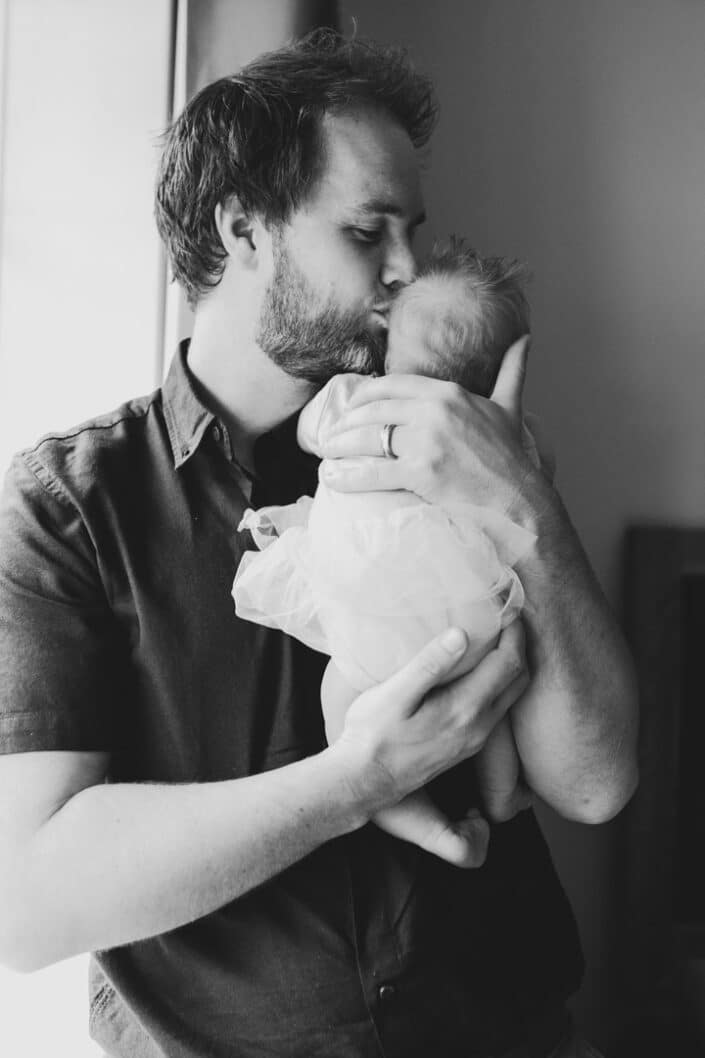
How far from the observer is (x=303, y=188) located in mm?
1430

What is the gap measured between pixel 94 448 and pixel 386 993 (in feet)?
2.63

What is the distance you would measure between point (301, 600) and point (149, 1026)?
581 mm

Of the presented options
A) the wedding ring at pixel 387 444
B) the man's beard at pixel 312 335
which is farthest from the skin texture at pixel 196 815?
the man's beard at pixel 312 335

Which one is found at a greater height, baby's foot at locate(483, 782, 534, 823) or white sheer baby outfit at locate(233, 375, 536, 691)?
white sheer baby outfit at locate(233, 375, 536, 691)

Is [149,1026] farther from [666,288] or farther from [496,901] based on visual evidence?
[666,288]

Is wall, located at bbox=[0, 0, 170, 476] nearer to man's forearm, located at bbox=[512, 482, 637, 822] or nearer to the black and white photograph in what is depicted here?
the black and white photograph

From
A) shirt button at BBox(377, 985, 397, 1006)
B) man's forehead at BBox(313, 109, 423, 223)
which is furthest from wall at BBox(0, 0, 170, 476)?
shirt button at BBox(377, 985, 397, 1006)

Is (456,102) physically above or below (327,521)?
above

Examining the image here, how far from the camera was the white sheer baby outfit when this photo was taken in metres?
1.09

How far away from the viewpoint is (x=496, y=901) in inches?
51.1

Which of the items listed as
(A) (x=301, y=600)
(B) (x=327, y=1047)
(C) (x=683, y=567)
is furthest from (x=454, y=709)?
(C) (x=683, y=567)

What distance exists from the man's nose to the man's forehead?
0.21ft

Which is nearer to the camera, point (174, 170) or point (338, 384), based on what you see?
point (338, 384)

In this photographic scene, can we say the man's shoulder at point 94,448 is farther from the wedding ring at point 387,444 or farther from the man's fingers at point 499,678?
the man's fingers at point 499,678
